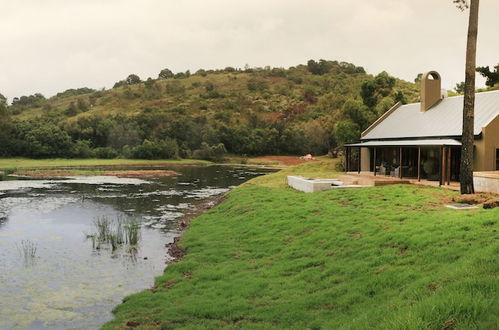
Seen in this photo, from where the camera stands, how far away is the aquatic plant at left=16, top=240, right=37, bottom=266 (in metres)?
15.5

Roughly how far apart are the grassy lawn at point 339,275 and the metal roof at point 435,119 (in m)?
10.2

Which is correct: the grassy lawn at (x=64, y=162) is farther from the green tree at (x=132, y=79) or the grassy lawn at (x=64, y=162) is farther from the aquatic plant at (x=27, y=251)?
the green tree at (x=132, y=79)

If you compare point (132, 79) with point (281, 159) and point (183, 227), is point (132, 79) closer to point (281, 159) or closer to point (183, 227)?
point (281, 159)

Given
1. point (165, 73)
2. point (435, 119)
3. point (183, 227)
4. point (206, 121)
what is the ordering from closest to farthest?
point (183, 227), point (435, 119), point (206, 121), point (165, 73)

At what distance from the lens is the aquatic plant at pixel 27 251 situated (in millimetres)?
15453

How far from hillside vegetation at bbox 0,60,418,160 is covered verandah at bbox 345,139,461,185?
6899 mm

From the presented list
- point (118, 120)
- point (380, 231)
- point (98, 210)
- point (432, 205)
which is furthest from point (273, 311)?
point (118, 120)

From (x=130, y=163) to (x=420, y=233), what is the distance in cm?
6309

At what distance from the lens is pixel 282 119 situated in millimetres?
107562

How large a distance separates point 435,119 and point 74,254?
2446 cm

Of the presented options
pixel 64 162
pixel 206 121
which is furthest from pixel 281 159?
pixel 64 162

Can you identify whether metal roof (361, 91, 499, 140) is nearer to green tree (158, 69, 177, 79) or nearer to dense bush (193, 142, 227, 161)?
dense bush (193, 142, 227, 161)

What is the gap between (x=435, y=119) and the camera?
3022 centimetres

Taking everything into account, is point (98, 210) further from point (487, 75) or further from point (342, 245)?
point (487, 75)
